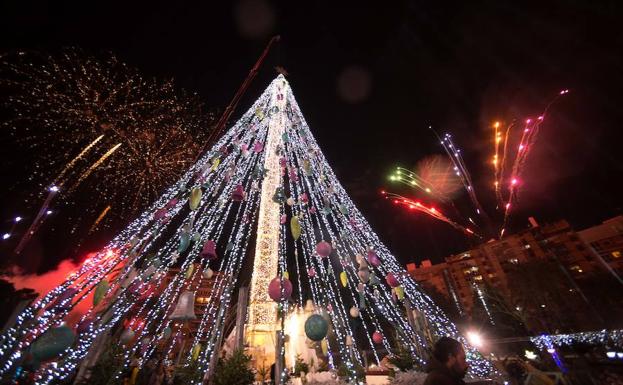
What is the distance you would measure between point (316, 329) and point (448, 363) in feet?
10.8

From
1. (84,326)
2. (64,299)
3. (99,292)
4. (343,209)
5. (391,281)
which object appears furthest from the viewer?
(343,209)

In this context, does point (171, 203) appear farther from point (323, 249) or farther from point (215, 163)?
point (323, 249)

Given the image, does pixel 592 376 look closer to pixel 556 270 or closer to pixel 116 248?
pixel 116 248

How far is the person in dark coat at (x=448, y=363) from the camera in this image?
108 inches

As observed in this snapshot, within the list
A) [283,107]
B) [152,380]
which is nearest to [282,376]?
→ [152,380]

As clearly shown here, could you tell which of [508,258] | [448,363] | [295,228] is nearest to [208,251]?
[295,228]

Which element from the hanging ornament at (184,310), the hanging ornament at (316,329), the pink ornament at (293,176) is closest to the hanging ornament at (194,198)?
the hanging ornament at (184,310)

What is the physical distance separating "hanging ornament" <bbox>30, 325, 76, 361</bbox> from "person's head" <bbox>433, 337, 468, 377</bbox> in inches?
226

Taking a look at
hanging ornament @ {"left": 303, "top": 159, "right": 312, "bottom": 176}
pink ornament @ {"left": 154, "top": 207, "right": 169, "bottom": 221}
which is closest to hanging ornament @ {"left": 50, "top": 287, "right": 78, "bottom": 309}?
pink ornament @ {"left": 154, "top": 207, "right": 169, "bottom": 221}

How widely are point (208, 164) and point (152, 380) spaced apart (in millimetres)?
6142

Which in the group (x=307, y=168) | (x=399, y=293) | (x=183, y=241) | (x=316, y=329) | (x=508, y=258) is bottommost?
(x=316, y=329)

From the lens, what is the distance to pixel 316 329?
5.72 metres

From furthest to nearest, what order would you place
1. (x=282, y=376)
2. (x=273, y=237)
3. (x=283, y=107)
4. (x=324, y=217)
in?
(x=283, y=107)
(x=273, y=237)
(x=324, y=217)
(x=282, y=376)

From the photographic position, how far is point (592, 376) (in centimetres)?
671
